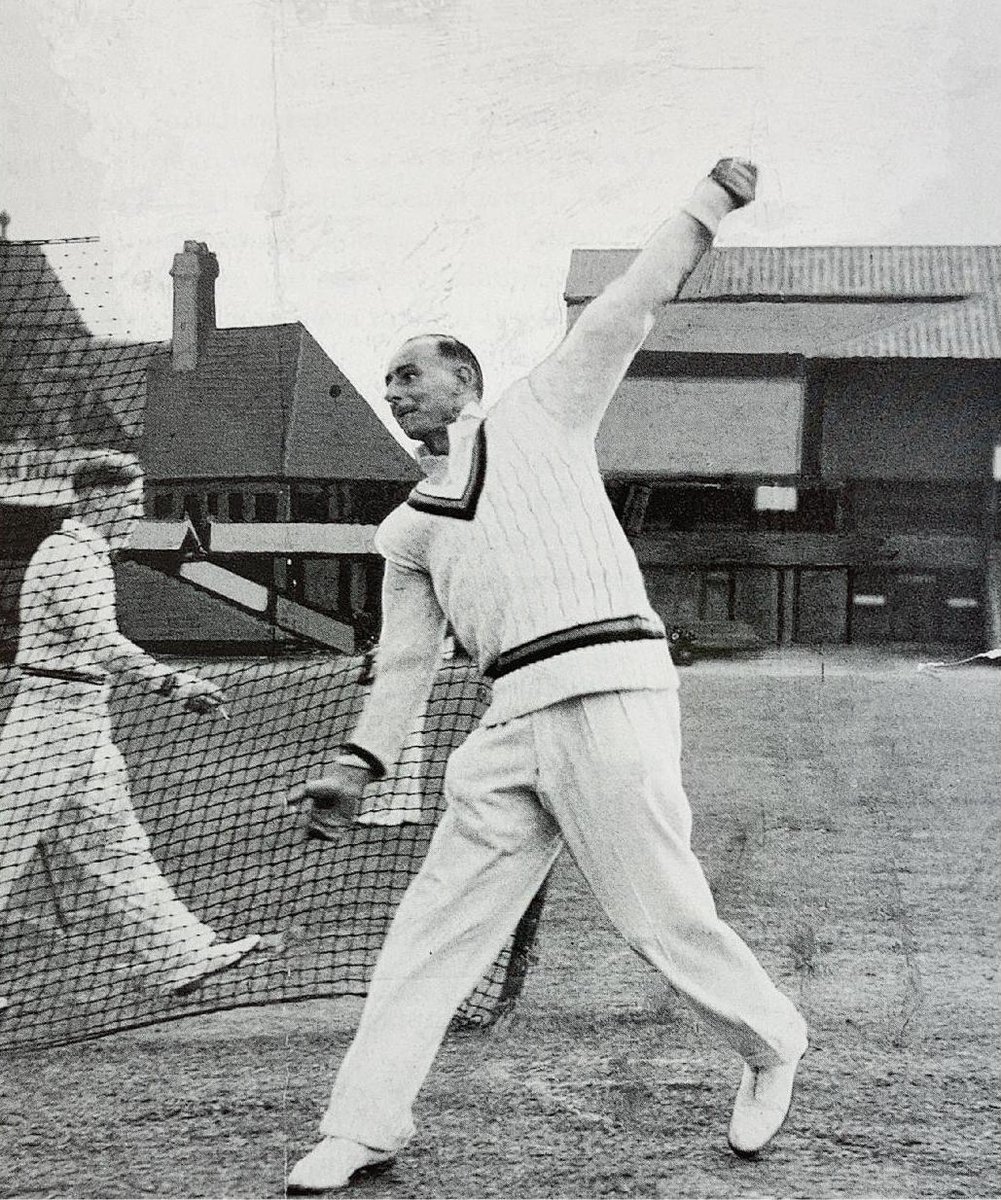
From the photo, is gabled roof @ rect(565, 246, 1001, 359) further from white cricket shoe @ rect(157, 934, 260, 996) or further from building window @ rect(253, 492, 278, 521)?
white cricket shoe @ rect(157, 934, 260, 996)

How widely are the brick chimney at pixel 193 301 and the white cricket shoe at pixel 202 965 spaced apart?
4.82ft

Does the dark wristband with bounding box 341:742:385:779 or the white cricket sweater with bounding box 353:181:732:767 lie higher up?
the white cricket sweater with bounding box 353:181:732:767

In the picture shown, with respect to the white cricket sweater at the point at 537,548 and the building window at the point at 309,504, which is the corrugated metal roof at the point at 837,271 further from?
the building window at the point at 309,504

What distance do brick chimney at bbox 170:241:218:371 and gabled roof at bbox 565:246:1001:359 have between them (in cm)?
90

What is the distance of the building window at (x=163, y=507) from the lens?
310 centimetres

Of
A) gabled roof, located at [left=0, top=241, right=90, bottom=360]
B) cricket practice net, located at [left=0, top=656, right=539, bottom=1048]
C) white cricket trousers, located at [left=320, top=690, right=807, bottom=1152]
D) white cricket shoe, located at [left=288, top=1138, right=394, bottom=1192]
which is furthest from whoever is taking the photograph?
gabled roof, located at [left=0, top=241, right=90, bottom=360]

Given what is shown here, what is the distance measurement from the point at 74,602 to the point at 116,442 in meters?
0.43

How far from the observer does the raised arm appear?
93.1 inches

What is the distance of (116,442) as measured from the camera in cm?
315

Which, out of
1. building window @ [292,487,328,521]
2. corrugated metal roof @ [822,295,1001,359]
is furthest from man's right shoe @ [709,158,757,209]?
building window @ [292,487,328,521]

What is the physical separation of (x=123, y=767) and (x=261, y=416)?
968mm

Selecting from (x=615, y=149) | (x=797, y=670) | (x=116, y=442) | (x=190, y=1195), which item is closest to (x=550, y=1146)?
(x=190, y=1195)

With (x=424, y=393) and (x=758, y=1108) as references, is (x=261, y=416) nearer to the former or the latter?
(x=424, y=393)

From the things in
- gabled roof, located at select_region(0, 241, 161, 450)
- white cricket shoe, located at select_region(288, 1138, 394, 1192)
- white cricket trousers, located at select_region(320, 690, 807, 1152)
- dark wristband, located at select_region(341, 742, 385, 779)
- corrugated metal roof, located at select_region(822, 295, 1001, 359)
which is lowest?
white cricket shoe, located at select_region(288, 1138, 394, 1192)
